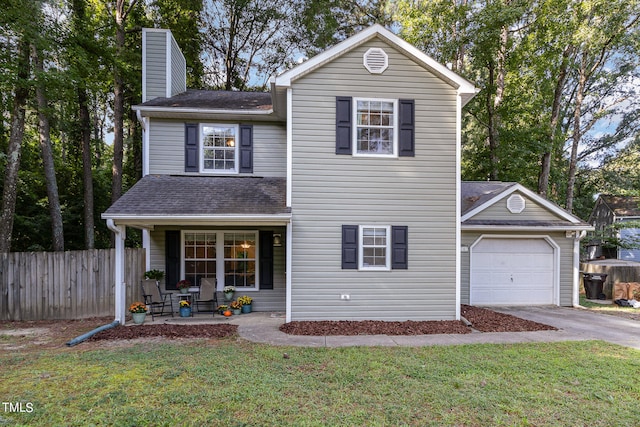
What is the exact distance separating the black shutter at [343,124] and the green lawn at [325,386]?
4346mm

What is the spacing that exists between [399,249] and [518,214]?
470 cm

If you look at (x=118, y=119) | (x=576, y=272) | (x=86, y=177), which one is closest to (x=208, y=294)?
(x=86, y=177)

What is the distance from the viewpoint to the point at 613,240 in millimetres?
14281

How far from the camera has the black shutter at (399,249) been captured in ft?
25.3

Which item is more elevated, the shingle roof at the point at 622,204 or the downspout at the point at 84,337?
the shingle roof at the point at 622,204

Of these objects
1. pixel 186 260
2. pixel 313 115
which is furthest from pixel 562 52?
pixel 186 260

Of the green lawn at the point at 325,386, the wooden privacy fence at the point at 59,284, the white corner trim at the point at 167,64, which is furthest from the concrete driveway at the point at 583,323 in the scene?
the white corner trim at the point at 167,64

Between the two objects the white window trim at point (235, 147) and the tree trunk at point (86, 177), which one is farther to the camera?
the tree trunk at point (86, 177)

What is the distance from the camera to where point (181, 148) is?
9.16 meters

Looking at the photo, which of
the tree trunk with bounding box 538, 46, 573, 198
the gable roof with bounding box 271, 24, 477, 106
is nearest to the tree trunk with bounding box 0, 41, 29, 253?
the gable roof with bounding box 271, 24, 477, 106

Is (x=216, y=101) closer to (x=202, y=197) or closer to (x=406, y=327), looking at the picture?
(x=202, y=197)

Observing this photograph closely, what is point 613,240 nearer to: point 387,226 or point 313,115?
point 387,226

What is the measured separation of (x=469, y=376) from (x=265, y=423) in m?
2.88

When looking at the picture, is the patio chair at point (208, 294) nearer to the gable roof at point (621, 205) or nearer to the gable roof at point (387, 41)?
the gable roof at point (387, 41)
